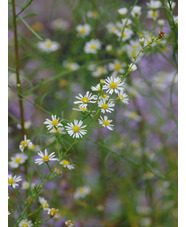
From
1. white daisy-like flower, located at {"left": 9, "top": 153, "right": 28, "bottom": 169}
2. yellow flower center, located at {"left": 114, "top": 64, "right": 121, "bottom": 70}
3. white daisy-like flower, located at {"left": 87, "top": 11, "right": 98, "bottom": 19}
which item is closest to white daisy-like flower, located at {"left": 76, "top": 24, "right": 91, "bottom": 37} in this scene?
white daisy-like flower, located at {"left": 87, "top": 11, "right": 98, "bottom": 19}

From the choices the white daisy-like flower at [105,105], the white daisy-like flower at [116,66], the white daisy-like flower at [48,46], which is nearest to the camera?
the white daisy-like flower at [105,105]

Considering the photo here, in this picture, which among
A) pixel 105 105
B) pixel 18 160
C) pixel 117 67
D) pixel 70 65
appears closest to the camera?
pixel 105 105

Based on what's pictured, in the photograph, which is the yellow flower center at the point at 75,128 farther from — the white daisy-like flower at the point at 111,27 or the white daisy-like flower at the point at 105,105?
the white daisy-like flower at the point at 111,27

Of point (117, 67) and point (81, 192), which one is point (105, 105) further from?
point (81, 192)

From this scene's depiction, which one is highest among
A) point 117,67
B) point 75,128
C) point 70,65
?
point 70,65

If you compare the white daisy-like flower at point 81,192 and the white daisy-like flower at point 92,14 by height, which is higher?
the white daisy-like flower at point 92,14

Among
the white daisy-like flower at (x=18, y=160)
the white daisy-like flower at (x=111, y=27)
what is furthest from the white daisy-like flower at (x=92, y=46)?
the white daisy-like flower at (x=18, y=160)

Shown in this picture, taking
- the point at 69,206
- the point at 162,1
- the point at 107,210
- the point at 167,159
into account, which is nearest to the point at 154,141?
the point at 167,159

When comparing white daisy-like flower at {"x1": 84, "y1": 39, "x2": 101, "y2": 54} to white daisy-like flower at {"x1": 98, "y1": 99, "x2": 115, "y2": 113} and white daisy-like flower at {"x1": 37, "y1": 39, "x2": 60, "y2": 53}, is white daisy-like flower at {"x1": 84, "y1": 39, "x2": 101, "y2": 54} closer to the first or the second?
white daisy-like flower at {"x1": 37, "y1": 39, "x2": 60, "y2": 53}

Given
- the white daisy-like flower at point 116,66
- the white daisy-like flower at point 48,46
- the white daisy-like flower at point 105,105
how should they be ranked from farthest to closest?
the white daisy-like flower at point 48,46 < the white daisy-like flower at point 116,66 < the white daisy-like flower at point 105,105

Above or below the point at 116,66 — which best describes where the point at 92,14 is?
above

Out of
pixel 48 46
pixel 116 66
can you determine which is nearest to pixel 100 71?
pixel 116 66
